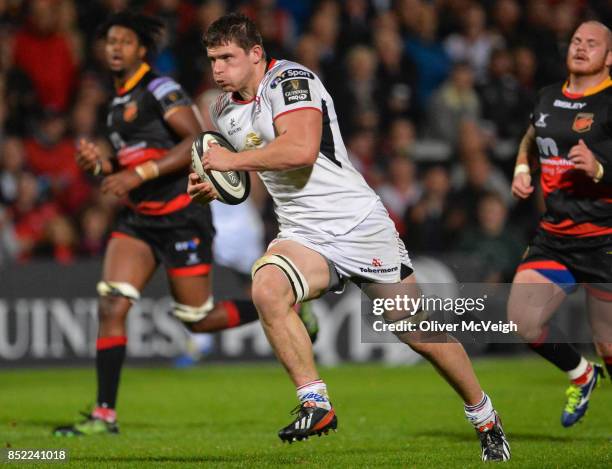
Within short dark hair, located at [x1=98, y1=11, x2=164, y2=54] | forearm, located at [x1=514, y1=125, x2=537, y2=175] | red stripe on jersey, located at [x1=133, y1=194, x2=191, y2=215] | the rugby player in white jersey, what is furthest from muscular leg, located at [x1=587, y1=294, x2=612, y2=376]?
short dark hair, located at [x1=98, y1=11, x2=164, y2=54]

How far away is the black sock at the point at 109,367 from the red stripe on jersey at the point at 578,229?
3113 mm

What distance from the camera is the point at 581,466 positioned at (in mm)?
6156

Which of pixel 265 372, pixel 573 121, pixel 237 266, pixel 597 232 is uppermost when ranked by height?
pixel 573 121

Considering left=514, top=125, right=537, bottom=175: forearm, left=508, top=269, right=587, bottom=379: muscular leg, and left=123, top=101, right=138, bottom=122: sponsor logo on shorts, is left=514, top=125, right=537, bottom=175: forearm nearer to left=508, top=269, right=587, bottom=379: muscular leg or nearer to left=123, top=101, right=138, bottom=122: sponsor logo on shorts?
left=508, top=269, right=587, bottom=379: muscular leg

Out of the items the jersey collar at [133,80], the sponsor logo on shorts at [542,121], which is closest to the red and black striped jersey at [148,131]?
the jersey collar at [133,80]

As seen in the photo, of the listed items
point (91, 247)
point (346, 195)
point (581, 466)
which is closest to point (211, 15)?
point (91, 247)

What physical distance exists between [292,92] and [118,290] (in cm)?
265

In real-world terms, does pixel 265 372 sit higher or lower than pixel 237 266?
lower

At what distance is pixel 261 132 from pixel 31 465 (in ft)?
7.19

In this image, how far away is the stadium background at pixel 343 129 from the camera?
1329 cm

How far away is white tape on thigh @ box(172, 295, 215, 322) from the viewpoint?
346 inches

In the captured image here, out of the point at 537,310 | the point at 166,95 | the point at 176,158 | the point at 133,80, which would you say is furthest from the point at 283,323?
the point at 133,80

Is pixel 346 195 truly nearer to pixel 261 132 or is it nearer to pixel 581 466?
pixel 261 132

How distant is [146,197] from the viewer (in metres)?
8.68
